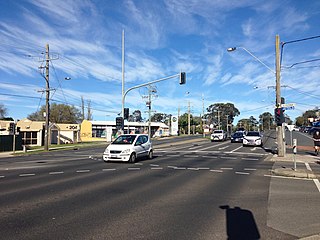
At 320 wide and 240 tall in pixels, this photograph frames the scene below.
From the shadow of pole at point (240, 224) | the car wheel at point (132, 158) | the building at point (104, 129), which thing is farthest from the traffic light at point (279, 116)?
the building at point (104, 129)

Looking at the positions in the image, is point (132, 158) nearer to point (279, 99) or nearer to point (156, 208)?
point (156, 208)

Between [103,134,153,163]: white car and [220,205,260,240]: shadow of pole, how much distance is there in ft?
31.2

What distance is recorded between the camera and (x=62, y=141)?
165ft

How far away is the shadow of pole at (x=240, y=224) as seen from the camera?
4.95 meters

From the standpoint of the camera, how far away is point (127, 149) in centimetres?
1574

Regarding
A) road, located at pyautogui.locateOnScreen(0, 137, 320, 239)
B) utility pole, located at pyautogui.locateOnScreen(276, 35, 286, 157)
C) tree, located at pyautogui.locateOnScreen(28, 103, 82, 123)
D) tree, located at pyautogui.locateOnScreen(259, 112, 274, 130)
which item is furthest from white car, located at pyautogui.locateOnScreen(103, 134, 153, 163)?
tree, located at pyautogui.locateOnScreen(259, 112, 274, 130)

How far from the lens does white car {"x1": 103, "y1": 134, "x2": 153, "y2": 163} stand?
15.7m

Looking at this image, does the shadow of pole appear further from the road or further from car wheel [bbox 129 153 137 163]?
car wheel [bbox 129 153 137 163]

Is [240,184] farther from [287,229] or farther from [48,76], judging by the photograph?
[48,76]

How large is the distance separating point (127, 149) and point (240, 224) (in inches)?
421

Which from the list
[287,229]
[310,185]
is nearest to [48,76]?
[310,185]

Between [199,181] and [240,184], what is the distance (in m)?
1.38

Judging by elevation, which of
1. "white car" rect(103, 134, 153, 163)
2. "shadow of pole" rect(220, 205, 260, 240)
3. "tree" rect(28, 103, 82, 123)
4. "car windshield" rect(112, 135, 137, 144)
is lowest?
"shadow of pole" rect(220, 205, 260, 240)

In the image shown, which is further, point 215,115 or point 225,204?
point 215,115
